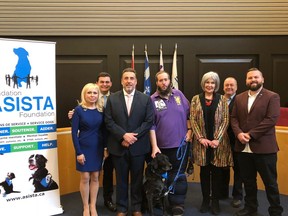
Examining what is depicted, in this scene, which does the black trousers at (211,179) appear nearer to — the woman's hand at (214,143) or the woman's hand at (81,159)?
the woman's hand at (214,143)

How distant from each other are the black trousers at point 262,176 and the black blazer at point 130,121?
1.06 meters

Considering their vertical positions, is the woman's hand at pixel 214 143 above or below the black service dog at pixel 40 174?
above

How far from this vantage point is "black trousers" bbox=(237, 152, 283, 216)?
3.00m

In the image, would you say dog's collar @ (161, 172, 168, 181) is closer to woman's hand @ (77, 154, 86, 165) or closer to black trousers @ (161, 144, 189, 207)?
black trousers @ (161, 144, 189, 207)

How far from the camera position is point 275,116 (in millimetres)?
2945

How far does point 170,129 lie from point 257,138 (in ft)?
2.85

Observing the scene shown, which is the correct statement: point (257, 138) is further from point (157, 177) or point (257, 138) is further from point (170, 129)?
point (157, 177)

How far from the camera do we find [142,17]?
16.5ft

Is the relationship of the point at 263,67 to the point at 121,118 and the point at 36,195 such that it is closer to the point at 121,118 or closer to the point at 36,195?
the point at 121,118

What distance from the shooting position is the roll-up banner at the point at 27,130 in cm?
305

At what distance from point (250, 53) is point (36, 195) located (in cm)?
406

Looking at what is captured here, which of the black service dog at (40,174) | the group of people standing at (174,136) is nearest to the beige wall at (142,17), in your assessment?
the group of people standing at (174,136)

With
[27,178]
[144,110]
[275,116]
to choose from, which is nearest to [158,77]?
[144,110]

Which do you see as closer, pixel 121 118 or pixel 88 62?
pixel 121 118
